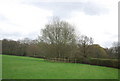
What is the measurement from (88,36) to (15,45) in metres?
28.9

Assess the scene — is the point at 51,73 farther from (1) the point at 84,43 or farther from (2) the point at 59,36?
(1) the point at 84,43

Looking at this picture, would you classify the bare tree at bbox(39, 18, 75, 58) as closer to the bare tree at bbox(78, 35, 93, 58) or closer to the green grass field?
the bare tree at bbox(78, 35, 93, 58)

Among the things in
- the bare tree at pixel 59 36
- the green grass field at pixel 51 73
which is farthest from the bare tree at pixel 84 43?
the green grass field at pixel 51 73

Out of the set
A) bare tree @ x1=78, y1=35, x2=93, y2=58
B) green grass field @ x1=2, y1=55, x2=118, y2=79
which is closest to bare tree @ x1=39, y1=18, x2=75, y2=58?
bare tree @ x1=78, y1=35, x2=93, y2=58

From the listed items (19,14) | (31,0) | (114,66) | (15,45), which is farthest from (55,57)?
(15,45)

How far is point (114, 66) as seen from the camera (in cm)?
1978

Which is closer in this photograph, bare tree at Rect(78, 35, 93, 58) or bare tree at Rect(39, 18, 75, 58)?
bare tree at Rect(39, 18, 75, 58)

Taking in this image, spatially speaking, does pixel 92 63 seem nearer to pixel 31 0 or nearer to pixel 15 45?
pixel 31 0

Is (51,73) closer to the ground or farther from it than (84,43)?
closer to the ground

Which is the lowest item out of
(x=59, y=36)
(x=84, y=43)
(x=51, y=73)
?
(x=51, y=73)

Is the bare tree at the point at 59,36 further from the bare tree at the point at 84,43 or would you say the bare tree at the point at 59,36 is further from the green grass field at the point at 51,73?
the green grass field at the point at 51,73

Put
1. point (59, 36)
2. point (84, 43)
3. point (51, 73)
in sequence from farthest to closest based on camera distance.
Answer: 1. point (84, 43)
2. point (59, 36)
3. point (51, 73)

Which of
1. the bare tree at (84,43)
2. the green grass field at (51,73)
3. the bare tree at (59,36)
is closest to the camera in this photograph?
the green grass field at (51,73)

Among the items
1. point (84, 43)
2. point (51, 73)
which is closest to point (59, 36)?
point (84, 43)
